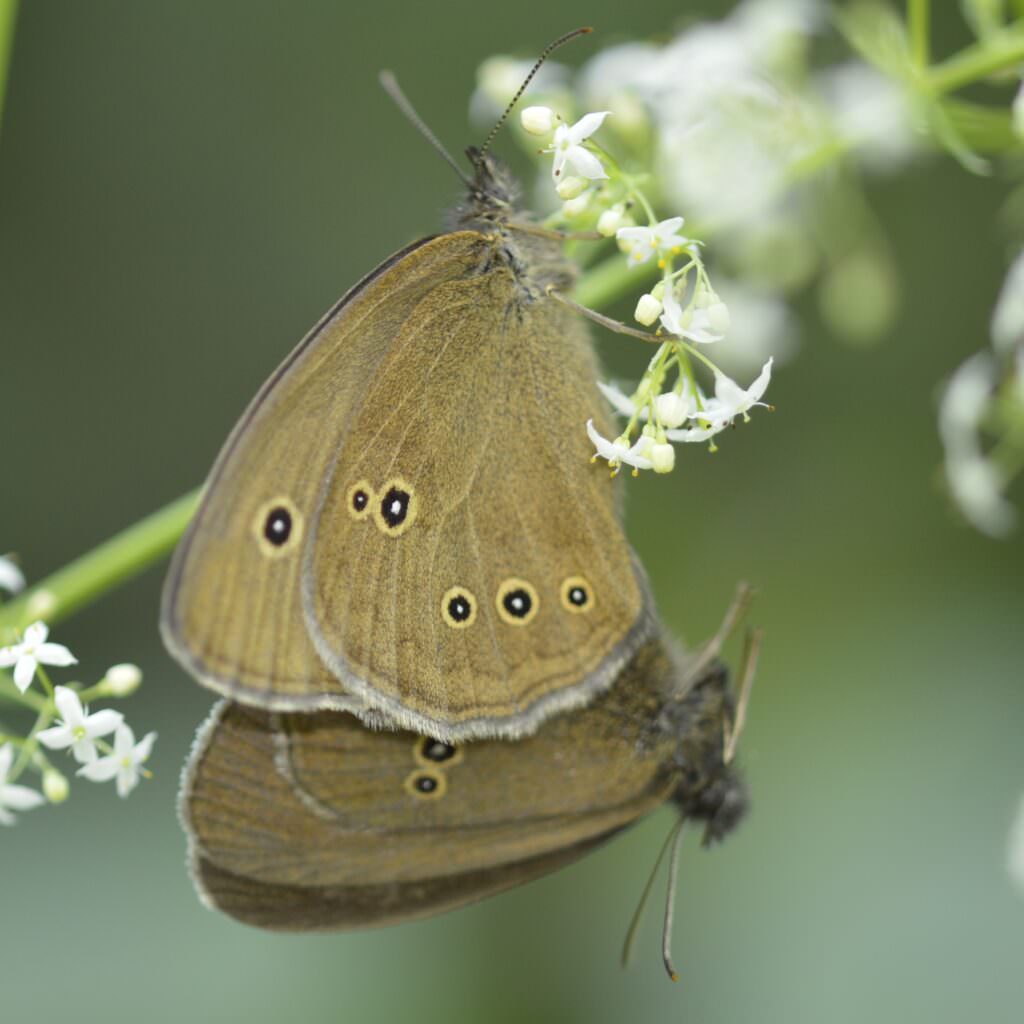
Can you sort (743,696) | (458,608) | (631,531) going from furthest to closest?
(631,531), (743,696), (458,608)

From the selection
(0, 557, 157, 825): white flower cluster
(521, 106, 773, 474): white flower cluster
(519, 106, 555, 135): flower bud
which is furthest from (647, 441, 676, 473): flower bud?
(0, 557, 157, 825): white flower cluster

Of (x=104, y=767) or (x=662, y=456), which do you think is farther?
(x=104, y=767)

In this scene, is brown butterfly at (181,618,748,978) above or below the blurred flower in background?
below

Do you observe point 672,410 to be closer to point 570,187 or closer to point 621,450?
point 621,450

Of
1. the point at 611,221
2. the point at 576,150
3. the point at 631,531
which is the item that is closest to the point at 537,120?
Answer: the point at 576,150

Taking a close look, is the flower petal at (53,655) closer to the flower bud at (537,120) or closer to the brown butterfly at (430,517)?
the brown butterfly at (430,517)

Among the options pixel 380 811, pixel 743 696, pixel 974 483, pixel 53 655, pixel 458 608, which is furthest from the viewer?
pixel 974 483

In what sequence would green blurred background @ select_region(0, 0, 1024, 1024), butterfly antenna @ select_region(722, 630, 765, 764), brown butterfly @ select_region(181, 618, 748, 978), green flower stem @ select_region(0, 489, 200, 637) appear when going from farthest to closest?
green blurred background @ select_region(0, 0, 1024, 1024)
butterfly antenna @ select_region(722, 630, 765, 764)
green flower stem @ select_region(0, 489, 200, 637)
brown butterfly @ select_region(181, 618, 748, 978)

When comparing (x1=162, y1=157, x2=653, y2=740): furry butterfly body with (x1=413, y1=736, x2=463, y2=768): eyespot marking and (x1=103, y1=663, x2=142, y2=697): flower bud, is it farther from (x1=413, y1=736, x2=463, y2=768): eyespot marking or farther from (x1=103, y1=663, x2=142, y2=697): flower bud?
(x1=103, y1=663, x2=142, y2=697): flower bud
